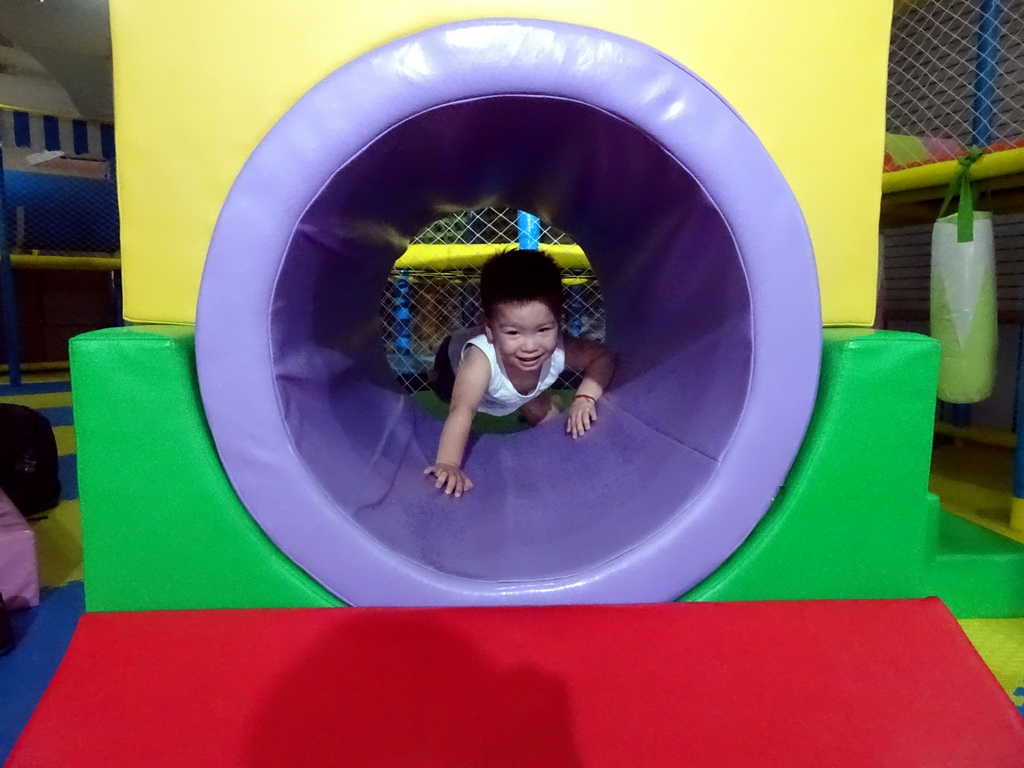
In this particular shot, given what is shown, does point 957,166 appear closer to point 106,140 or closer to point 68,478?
point 68,478

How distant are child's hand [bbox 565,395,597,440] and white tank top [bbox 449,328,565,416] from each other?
0.15 m

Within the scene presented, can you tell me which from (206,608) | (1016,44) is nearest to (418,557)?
(206,608)

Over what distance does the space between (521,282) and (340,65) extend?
621 millimetres

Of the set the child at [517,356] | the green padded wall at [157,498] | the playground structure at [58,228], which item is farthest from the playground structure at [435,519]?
the playground structure at [58,228]

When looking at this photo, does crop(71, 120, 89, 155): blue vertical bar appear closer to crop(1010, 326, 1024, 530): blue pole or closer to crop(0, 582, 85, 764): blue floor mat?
crop(0, 582, 85, 764): blue floor mat

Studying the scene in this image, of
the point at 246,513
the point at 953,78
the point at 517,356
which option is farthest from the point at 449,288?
the point at 246,513

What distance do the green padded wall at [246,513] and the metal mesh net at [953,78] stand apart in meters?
1.10

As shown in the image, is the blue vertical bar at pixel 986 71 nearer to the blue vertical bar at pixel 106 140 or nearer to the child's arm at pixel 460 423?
the child's arm at pixel 460 423

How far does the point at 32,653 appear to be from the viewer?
1.03m

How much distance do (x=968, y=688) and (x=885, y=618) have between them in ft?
0.35

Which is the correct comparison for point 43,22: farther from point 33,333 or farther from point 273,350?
point 273,350

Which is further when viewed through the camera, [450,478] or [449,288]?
[449,288]

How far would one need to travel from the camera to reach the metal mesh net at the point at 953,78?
177 centimetres

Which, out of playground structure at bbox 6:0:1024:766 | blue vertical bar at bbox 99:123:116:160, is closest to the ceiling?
blue vertical bar at bbox 99:123:116:160
